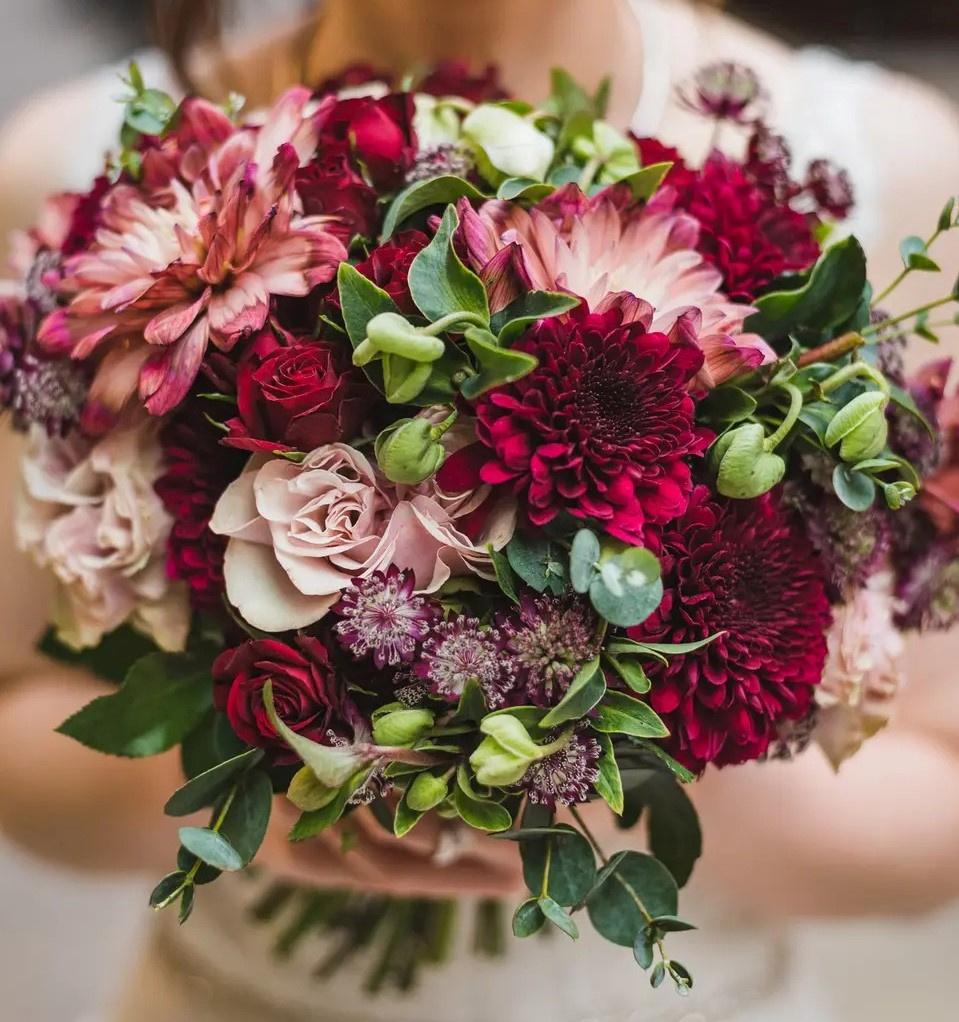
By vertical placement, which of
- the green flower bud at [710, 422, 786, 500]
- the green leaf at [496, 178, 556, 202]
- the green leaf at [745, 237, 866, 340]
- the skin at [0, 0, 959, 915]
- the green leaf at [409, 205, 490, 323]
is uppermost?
the green leaf at [496, 178, 556, 202]

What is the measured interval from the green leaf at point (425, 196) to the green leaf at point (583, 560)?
0.47 feet

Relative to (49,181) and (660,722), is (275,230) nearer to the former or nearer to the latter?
(660,722)

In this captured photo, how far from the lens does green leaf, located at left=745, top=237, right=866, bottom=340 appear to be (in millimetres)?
418

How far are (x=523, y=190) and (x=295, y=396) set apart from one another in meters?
0.12

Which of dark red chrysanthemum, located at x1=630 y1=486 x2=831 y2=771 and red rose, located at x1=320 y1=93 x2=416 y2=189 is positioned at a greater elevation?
red rose, located at x1=320 y1=93 x2=416 y2=189

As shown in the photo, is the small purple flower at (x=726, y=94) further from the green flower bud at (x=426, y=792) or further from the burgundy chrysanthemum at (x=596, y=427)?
the green flower bud at (x=426, y=792)

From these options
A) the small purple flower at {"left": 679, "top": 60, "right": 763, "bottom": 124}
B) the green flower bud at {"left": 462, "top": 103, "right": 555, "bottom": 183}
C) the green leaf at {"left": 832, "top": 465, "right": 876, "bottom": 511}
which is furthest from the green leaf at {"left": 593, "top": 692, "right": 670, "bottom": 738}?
the small purple flower at {"left": 679, "top": 60, "right": 763, "bottom": 124}

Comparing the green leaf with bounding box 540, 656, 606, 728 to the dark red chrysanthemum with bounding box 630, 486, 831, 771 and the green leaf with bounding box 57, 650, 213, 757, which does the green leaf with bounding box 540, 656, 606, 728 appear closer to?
the dark red chrysanthemum with bounding box 630, 486, 831, 771

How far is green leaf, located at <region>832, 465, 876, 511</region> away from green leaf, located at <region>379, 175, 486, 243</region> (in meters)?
0.17

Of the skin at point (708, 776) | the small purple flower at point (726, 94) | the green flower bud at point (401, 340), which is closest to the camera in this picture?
the green flower bud at point (401, 340)

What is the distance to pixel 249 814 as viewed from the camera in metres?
0.40

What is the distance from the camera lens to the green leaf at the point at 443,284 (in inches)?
13.7

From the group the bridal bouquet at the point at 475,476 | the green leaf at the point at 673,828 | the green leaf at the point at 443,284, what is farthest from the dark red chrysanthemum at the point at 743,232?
the green leaf at the point at 673,828

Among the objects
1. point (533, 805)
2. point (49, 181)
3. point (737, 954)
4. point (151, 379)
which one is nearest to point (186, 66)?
point (49, 181)
